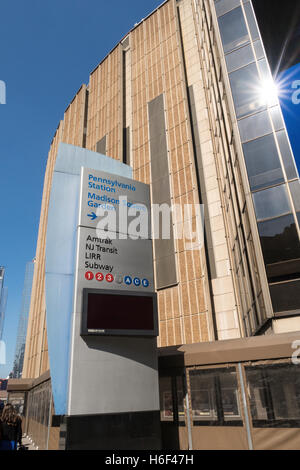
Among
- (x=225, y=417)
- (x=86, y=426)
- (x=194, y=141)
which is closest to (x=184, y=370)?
(x=225, y=417)

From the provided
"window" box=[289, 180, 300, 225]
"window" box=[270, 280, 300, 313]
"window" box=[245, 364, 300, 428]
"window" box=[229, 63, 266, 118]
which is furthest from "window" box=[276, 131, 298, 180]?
"window" box=[245, 364, 300, 428]

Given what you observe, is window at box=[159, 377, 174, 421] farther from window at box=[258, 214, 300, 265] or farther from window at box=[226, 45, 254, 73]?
window at box=[226, 45, 254, 73]

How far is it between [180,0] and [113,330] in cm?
3811

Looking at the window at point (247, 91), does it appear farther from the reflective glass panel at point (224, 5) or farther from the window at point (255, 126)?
the reflective glass panel at point (224, 5)

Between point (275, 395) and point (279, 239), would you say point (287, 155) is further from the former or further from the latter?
point (275, 395)

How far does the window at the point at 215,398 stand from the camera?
959 centimetres

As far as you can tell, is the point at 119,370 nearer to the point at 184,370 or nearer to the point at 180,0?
the point at 184,370

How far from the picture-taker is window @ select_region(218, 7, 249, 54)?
18.5m

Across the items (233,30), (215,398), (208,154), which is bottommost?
(215,398)

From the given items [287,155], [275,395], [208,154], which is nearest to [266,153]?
[287,155]

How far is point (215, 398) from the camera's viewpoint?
9.90m

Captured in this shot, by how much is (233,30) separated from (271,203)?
11.9m

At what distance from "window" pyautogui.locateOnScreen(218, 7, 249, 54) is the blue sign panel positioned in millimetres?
4773

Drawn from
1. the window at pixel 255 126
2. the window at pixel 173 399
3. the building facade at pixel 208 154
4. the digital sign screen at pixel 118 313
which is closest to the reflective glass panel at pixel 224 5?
the building facade at pixel 208 154
